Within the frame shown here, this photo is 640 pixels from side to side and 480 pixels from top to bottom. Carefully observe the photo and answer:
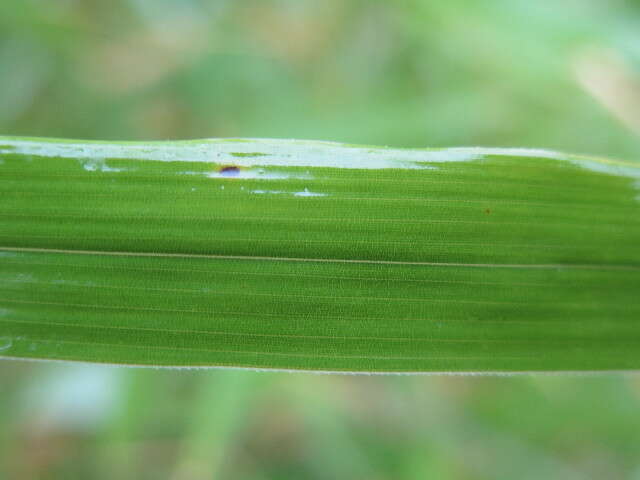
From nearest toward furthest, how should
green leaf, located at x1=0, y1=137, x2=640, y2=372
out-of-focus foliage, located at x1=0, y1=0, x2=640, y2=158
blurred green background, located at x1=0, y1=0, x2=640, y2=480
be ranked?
1. green leaf, located at x1=0, y1=137, x2=640, y2=372
2. blurred green background, located at x1=0, y1=0, x2=640, y2=480
3. out-of-focus foliage, located at x1=0, y1=0, x2=640, y2=158

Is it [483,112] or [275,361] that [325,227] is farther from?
[483,112]

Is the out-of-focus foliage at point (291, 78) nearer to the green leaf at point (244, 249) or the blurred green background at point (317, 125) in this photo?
the blurred green background at point (317, 125)

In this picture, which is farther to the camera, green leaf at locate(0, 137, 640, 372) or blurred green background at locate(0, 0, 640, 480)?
blurred green background at locate(0, 0, 640, 480)

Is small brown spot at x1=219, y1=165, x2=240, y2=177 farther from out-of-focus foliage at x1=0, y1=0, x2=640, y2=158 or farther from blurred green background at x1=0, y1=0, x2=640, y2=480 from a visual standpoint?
out-of-focus foliage at x1=0, y1=0, x2=640, y2=158

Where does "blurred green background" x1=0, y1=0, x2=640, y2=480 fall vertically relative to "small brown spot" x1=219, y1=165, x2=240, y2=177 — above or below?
below

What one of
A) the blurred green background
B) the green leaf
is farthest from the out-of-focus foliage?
the green leaf

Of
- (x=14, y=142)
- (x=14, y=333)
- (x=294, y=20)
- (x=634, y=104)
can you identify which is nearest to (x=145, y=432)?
(x=14, y=333)

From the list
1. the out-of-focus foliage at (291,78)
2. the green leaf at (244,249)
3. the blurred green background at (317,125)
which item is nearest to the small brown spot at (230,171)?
the green leaf at (244,249)
